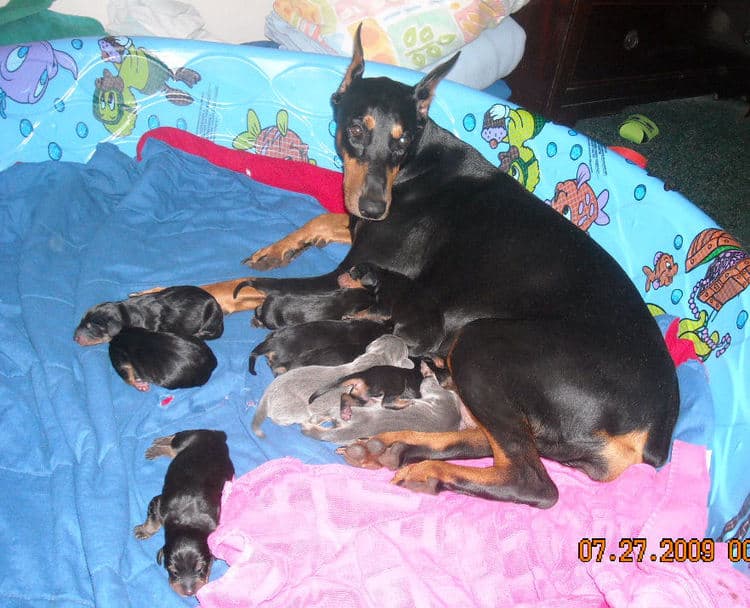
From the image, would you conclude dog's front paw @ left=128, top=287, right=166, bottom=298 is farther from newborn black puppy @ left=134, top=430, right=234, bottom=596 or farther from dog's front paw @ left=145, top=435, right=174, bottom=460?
newborn black puppy @ left=134, top=430, right=234, bottom=596

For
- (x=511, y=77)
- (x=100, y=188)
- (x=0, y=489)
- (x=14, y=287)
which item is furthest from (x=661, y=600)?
(x=511, y=77)

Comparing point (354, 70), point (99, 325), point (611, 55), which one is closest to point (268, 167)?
point (354, 70)

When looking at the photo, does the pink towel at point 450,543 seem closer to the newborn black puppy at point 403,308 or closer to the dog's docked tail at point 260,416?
the dog's docked tail at point 260,416

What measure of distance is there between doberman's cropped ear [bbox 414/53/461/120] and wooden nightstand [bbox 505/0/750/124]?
2177 mm

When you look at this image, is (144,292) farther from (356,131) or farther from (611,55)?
(611,55)

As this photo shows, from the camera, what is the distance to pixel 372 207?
2.51 meters

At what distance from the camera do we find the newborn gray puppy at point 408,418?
2.28 meters

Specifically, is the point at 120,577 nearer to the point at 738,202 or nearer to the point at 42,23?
the point at 42,23

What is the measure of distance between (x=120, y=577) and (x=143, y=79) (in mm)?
2704

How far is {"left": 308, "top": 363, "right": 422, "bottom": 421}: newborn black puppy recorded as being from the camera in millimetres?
2199

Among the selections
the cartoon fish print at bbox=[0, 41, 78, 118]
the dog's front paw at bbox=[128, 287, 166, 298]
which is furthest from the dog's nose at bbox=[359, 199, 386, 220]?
the cartoon fish print at bbox=[0, 41, 78, 118]

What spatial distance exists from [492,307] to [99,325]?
5.33ft
